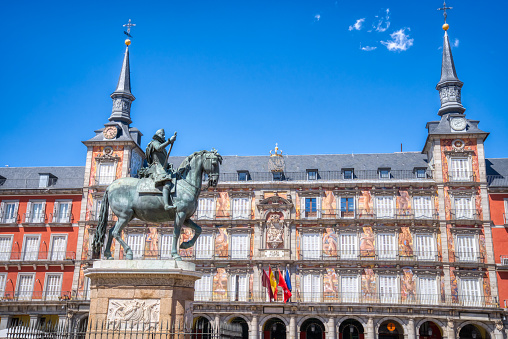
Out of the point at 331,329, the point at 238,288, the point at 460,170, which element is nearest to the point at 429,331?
the point at 331,329

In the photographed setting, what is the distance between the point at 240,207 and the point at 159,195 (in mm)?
31452

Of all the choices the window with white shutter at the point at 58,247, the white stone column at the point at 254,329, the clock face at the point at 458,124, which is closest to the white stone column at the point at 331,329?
the white stone column at the point at 254,329

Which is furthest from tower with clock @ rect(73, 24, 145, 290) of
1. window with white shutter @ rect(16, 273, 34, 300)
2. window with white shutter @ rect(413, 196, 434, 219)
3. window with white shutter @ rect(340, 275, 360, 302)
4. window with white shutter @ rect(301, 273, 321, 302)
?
window with white shutter @ rect(413, 196, 434, 219)

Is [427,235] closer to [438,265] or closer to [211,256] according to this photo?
[438,265]

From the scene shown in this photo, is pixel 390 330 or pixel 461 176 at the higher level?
pixel 461 176

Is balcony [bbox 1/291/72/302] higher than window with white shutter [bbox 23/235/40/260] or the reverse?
the reverse

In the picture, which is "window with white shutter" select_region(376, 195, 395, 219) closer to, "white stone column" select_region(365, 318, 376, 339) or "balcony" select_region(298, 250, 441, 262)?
"balcony" select_region(298, 250, 441, 262)

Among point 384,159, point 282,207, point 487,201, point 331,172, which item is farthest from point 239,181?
point 487,201

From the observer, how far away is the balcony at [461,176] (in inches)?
1569

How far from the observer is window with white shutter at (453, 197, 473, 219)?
39.1m

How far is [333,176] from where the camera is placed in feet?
143

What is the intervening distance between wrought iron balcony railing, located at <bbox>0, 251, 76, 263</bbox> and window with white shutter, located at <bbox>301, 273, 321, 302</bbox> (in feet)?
63.1

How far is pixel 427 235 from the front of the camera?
3956 cm

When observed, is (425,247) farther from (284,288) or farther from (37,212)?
(37,212)
